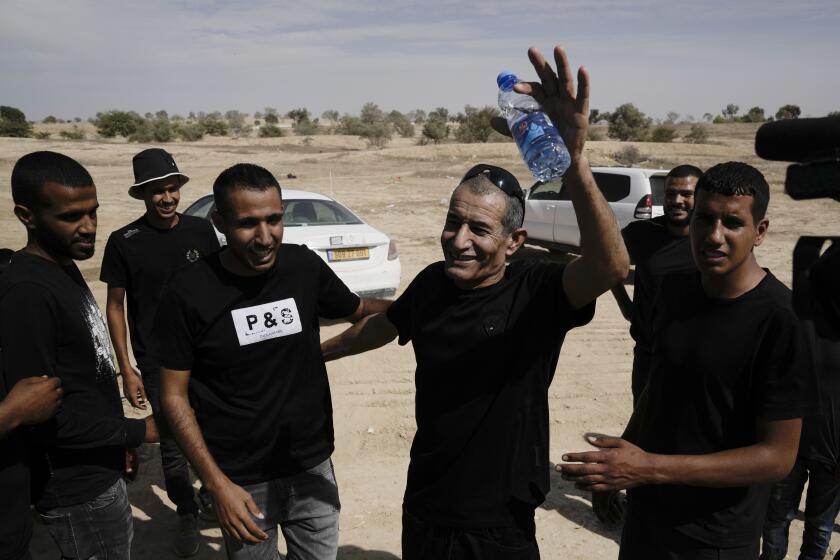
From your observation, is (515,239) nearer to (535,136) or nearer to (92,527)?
(535,136)

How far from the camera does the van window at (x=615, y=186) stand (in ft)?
35.4

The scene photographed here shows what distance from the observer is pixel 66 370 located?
2.29 meters

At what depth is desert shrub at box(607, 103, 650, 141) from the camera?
139 feet

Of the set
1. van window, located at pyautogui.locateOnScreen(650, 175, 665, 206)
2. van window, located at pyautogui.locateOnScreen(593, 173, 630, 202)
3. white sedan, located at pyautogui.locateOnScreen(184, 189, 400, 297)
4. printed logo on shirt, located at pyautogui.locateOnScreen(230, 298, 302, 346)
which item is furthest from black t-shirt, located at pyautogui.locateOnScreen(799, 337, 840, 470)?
van window, located at pyautogui.locateOnScreen(593, 173, 630, 202)

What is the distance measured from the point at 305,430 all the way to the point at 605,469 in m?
1.29

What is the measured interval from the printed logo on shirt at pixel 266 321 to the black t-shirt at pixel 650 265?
82.2 inches

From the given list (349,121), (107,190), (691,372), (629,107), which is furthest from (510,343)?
(349,121)

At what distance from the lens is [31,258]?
Answer: 2285mm

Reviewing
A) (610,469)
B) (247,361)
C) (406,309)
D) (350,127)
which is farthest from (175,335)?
Answer: (350,127)

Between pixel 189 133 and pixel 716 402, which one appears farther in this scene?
pixel 189 133

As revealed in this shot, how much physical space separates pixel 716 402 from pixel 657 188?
367 inches

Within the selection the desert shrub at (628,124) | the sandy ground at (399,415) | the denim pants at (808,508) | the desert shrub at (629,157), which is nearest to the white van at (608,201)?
the sandy ground at (399,415)

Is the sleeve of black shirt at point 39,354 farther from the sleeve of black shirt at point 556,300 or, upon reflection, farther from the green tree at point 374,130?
the green tree at point 374,130

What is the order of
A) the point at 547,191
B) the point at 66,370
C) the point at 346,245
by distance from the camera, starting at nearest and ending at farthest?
the point at 66,370, the point at 346,245, the point at 547,191
